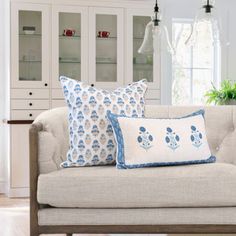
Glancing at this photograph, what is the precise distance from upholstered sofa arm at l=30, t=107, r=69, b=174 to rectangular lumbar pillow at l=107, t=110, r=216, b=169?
0.31 m

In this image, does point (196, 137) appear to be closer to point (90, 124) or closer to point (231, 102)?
point (90, 124)

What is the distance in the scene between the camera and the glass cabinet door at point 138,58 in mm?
5523

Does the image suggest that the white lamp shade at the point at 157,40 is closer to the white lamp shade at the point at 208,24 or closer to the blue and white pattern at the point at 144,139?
the white lamp shade at the point at 208,24

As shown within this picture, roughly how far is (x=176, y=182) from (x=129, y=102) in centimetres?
64

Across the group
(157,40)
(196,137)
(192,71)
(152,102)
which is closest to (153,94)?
(152,102)

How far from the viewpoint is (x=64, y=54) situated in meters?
5.38

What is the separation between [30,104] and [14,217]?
142 cm

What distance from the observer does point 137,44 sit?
5566 mm

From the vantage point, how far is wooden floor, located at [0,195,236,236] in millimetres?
3601

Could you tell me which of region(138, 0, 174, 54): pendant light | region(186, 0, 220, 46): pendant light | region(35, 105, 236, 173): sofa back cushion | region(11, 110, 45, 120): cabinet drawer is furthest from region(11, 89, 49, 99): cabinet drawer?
region(35, 105, 236, 173): sofa back cushion

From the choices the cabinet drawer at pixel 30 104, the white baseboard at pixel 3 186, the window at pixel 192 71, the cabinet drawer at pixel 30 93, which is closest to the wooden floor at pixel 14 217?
the white baseboard at pixel 3 186

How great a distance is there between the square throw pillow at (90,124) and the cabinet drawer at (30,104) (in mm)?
2411

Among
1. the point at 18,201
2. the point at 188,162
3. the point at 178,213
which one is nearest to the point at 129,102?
the point at 188,162

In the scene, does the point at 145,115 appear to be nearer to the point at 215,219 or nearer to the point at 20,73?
the point at 215,219
